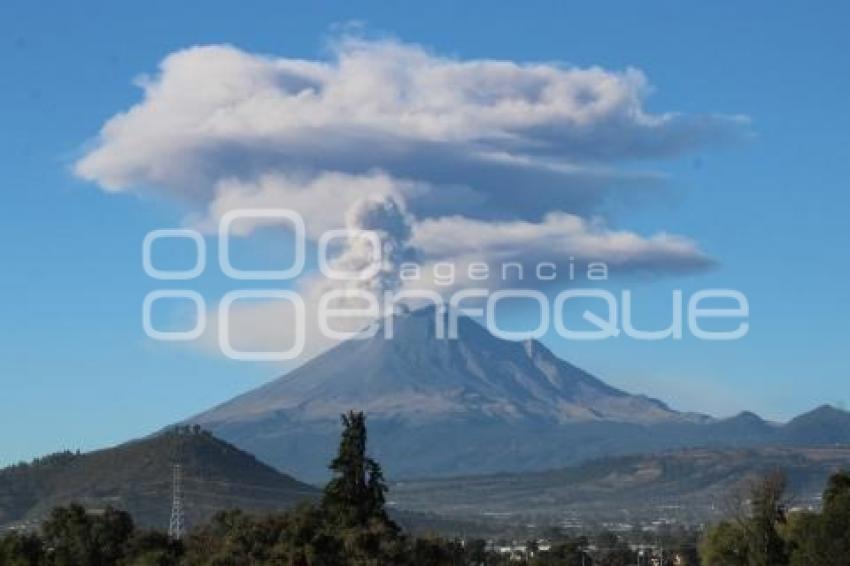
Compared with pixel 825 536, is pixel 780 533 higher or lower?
higher

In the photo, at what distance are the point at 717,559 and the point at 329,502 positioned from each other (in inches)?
2398

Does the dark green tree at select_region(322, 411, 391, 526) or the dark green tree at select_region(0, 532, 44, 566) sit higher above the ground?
the dark green tree at select_region(322, 411, 391, 526)

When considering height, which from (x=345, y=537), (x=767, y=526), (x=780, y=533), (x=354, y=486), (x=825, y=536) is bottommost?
(x=345, y=537)

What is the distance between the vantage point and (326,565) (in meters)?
128

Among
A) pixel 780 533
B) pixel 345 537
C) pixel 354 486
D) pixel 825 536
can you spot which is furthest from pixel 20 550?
pixel 825 536

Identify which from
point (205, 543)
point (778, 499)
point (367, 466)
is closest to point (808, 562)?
point (778, 499)

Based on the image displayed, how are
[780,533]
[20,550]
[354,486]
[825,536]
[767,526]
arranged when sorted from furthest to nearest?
[767,526]
[780,533]
[20,550]
[825,536]
[354,486]

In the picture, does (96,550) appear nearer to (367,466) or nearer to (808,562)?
(367,466)

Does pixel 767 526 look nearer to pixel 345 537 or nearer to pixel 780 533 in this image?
pixel 780 533

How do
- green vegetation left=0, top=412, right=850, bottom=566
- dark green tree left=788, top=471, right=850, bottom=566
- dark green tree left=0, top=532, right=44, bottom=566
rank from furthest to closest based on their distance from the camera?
1. dark green tree left=0, top=532, right=44, bottom=566
2. dark green tree left=788, top=471, right=850, bottom=566
3. green vegetation left=0, top=412, right=850, bottom=566

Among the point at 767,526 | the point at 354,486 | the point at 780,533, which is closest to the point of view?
the point at 354,486

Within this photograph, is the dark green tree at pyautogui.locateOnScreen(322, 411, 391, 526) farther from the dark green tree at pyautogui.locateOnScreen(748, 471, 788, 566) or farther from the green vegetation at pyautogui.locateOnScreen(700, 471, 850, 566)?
the dark green tree at pyautogui.locateOnScreen(748, 471, 788, 566)

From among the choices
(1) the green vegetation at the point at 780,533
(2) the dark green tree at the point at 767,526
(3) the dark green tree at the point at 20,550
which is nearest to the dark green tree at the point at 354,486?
(3) the dark green tree at the point at 20,550

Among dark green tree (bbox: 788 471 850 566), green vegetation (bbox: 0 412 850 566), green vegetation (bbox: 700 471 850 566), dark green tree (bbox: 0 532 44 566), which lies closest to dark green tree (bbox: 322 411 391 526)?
green vegetation (bbox: 0 412 850 566)
